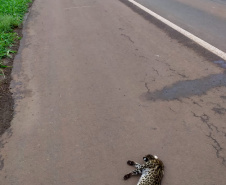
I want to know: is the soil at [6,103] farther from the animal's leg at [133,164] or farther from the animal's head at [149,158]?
the animal's head at [149,158]

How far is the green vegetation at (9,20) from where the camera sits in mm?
7773

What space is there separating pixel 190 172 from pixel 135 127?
117 centimetres

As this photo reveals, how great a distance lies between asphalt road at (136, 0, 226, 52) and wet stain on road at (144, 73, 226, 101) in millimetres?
1684

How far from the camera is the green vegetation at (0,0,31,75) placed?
7773mm

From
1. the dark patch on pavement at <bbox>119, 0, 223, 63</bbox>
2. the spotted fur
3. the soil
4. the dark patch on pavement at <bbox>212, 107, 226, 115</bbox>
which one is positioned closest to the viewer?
the spotted fur

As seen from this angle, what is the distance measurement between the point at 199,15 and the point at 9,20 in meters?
6.77

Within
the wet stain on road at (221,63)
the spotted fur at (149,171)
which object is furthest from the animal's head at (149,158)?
the wet stain on road at (221,63)

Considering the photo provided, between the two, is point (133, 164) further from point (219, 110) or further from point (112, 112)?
point (219, 110)

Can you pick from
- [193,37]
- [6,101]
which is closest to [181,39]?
[193,37]

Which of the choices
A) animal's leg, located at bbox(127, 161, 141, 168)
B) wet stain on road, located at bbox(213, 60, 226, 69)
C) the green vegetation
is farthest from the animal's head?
the green vegetation

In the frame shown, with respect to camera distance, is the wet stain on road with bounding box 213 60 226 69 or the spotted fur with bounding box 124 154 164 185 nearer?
the spotted fur with bounding box 124 154 164 185

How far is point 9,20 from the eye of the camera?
9.52 m

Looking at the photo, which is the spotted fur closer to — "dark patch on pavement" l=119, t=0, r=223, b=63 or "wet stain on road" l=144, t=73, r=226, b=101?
"wet stain on road" l=144, t=73, r=226, b=101

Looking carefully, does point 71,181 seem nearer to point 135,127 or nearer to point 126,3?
point 135,127
